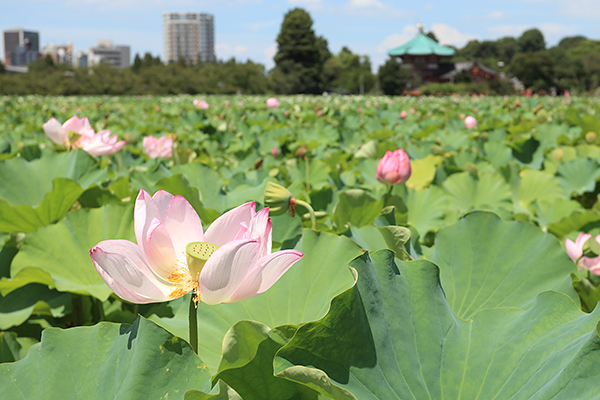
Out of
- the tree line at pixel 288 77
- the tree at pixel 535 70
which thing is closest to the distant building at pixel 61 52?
the tree line at pixel 288 77

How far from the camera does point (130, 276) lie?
0.55 meters

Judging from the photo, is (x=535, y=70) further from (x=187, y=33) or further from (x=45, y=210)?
(x=187, y=33)

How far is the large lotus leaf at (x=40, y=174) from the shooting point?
151cm

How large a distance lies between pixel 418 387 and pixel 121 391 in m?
0.36

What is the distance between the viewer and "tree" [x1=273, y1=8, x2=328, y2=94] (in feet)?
123

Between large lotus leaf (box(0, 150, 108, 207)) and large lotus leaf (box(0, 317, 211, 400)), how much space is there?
3.57ft

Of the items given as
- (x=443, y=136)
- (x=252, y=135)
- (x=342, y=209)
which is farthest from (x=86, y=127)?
(x=443, y=136)

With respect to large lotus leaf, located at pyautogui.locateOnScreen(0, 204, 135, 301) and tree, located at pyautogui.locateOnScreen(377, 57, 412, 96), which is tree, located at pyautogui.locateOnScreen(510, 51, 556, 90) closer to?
tree, located at pyautogui.locateOnScreen(377, 57, 412, 96)

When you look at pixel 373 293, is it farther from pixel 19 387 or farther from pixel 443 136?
Answer: pixel 443 136

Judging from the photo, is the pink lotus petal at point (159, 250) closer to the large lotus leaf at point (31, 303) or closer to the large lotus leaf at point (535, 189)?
the large lotus leaf at point (31, 303)

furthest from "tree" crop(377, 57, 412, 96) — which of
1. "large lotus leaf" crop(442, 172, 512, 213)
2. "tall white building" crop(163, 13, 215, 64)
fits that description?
"tall white building" crop(163, 13, 215, 64)

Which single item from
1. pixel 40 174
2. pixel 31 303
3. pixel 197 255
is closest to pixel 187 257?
pixel 197 255

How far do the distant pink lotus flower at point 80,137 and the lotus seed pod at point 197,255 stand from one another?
4.08 ft

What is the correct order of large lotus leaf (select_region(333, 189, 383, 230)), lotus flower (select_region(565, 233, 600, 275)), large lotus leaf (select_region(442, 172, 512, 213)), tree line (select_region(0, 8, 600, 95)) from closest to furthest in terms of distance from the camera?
lotus flower (select_region(565, 233, 600, 275)) → large lotus leaf (select_region(333, 189, 383, 230)) → large lotus leaf (select_region(442, 172, 512, 213)) → tree line (select_region(0, 8, 600, 95))
